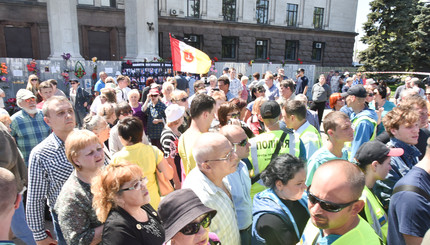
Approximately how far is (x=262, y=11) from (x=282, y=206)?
2506 cm

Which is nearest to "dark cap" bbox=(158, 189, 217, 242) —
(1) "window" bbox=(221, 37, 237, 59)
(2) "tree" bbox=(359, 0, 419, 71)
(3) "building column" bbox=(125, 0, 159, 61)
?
(3) "building column" bbox=(125, 0, 159, 61)

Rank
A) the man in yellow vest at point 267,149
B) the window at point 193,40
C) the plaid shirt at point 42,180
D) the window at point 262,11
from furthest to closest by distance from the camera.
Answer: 1. the window at point 262,11
2. the window at point 193,40
3. the man in yellow vest at point 267,149
4. the plaid shirt at point 42,180

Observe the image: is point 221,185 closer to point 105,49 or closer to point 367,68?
point 105,49

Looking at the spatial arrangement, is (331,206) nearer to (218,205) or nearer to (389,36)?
(218,205)

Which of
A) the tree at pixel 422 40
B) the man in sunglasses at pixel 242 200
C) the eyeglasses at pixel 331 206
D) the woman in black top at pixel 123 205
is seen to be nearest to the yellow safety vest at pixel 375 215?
the eyeglasses at pixel 331 206

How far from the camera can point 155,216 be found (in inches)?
85.9

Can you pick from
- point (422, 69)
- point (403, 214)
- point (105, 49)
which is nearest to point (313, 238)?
point (403, 214)

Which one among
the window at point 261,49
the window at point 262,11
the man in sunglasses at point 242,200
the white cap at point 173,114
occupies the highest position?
the window at point 262,11

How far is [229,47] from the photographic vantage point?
78.5 ft

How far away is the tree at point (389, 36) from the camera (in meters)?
24.4

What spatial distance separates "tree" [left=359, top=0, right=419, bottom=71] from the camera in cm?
2442

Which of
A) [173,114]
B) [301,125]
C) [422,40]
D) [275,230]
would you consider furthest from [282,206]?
[422,40]

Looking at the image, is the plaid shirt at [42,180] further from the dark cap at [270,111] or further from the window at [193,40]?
the window at [193,40]

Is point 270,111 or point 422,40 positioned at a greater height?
point 422,40
